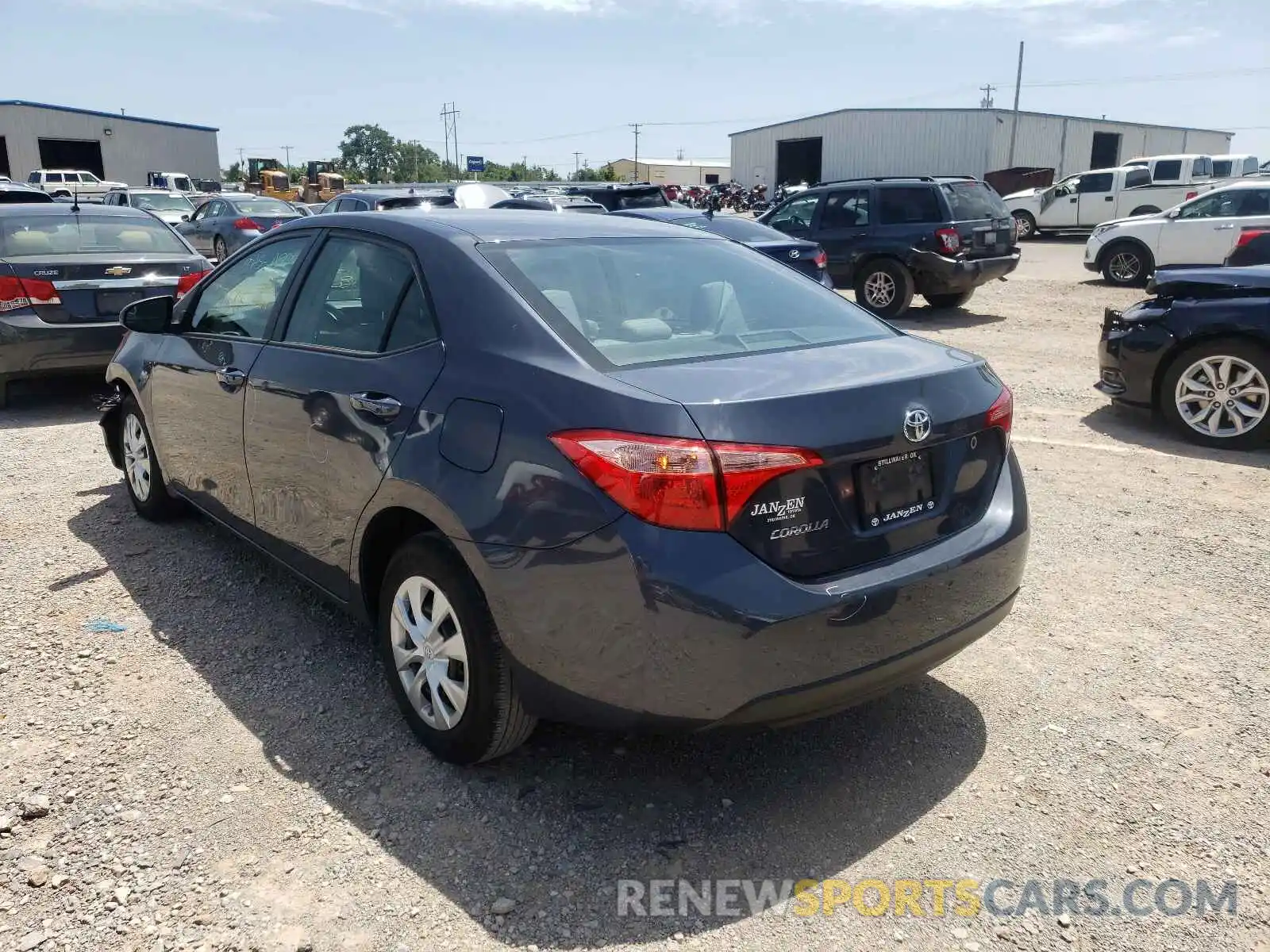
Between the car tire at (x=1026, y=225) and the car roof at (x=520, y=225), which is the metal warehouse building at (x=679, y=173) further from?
the car roof at (x=520, y=225)

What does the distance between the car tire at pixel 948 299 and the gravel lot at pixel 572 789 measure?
959 centimetres

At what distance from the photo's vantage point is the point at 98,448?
697 cm

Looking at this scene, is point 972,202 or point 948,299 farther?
point 948,299

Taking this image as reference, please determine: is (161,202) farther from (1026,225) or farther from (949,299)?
(1026,225)

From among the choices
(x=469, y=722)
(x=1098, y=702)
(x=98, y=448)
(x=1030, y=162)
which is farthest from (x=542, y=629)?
(x=1030, y=162)

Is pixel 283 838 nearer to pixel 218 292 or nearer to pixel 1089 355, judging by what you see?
pixel 218 292

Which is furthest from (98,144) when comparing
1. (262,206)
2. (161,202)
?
(262,206)

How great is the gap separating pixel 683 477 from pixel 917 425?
2.49 feet

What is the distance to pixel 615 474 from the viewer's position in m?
2.46

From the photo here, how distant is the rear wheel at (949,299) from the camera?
45.0 feet

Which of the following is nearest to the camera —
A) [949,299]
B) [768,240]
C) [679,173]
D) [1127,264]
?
[768,240]

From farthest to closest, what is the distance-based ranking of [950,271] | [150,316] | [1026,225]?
[1026,225] < [950,271] < [150,316]

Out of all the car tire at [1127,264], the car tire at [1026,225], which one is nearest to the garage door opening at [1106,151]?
the car tire at [1026,225]

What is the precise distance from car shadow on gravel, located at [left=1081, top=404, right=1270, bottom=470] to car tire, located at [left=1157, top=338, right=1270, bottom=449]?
91 mm
